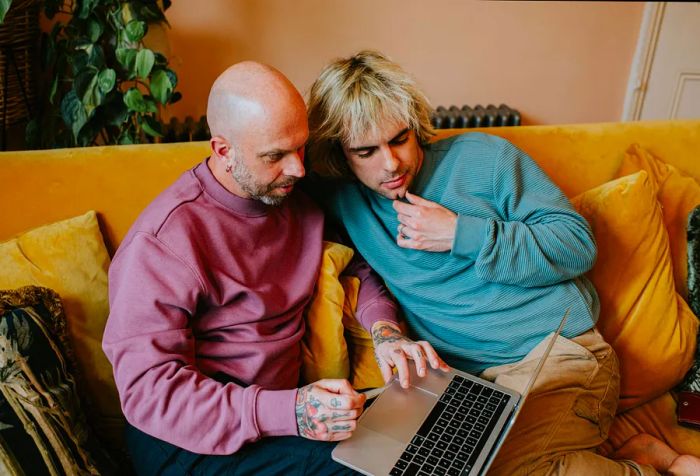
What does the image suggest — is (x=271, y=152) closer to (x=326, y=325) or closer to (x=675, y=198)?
(x=326, y=325)

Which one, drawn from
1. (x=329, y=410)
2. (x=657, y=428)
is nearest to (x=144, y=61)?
(x=329, y=410)

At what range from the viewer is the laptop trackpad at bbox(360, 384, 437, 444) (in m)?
1.16

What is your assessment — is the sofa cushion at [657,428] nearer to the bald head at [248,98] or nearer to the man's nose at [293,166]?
the man's nose at [293,166]

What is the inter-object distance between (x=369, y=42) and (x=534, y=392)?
169 cm

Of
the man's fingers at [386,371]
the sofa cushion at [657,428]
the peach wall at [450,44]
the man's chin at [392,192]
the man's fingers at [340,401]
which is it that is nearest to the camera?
the man's fingers at [340,401]

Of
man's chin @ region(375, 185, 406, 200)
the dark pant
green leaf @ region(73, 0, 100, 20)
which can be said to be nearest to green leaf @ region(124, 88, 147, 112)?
green leaf @ region(73, 0, 100, 20)

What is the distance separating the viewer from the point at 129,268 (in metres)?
1.13

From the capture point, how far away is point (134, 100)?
5.62 ft

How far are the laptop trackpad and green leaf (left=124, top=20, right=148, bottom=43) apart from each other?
1219 millimetres

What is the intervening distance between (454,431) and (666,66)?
258cm

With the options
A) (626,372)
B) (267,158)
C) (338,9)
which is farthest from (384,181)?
(338,9)

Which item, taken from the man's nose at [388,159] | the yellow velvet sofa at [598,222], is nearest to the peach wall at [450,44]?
the yellow velvet sofa at [598,222]

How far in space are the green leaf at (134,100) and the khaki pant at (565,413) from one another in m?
1.27

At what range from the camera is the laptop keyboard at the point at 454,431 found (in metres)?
1.10
